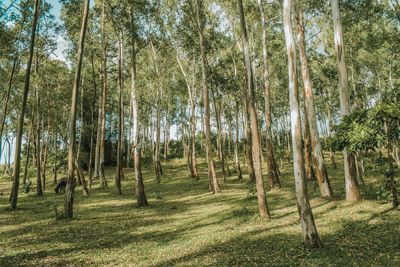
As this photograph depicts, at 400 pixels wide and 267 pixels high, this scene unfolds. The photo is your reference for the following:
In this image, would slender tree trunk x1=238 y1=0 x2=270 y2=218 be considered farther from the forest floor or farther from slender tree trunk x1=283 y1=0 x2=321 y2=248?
slender tree trunk x1=283 y1=0 x2=321 y2=248

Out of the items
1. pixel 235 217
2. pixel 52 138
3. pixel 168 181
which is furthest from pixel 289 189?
pixel 52 138

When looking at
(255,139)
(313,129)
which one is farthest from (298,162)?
(313,129)

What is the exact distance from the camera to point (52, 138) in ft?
206

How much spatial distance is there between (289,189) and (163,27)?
2238 centimetres

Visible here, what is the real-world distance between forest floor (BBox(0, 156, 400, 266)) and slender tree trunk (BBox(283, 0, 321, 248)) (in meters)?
0.48

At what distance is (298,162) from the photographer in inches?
381

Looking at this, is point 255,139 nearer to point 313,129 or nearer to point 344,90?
point 344,90

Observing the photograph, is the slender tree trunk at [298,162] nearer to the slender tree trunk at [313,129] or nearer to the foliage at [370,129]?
the foliage at [370,129]

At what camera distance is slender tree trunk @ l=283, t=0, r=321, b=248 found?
9469 mm

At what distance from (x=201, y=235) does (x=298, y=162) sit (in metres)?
5.37

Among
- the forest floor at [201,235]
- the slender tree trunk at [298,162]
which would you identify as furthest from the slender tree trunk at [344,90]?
the slender tree trunk at [298,162]

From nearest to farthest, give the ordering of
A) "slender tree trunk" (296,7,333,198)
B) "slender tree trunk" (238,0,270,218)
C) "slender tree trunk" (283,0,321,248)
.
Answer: "slender tree trunk" (283,0,321,248), "slender tree trunk" (238,0,270,218), "slender tree trunk" (296,7,333,198)

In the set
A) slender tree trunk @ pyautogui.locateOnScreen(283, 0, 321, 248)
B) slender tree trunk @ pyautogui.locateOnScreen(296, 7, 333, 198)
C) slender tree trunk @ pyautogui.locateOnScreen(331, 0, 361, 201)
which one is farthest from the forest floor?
slender tree trunk @ pyautogui.locateOnScreen(296, 7, 333, 198)

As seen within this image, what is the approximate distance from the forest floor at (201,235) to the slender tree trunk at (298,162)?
0.48m
